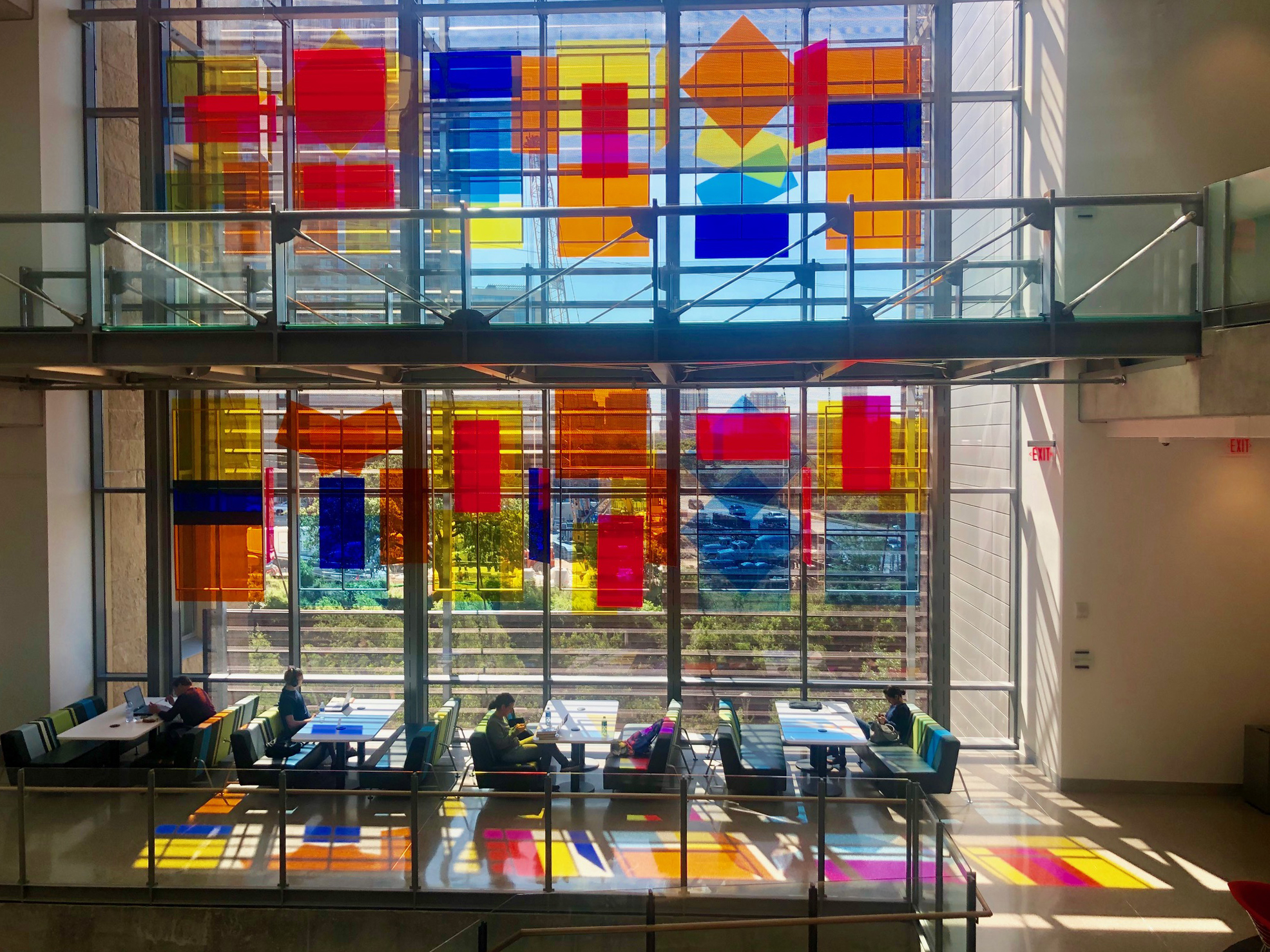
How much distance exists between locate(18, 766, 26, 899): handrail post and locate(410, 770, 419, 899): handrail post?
122 inches

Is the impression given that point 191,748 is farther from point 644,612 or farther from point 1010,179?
point 1010,179

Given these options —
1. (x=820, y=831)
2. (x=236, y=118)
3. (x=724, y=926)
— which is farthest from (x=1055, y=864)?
(x=236, y=118)

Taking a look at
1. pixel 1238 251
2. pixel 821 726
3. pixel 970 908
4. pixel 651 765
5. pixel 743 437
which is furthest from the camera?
pixel 743 437

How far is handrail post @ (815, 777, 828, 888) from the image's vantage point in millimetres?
6781

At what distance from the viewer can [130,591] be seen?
10867mm

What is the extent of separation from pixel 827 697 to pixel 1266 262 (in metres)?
6.21

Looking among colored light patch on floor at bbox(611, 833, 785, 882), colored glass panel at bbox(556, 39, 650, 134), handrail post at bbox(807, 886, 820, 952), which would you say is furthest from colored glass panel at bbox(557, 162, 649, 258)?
handrail post at bbox(807, 886, 820, 952)

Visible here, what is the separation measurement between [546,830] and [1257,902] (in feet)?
16.2

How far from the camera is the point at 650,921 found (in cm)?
621

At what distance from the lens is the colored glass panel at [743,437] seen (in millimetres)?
10289

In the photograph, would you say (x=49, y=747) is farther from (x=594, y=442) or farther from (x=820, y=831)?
(x=820, y=831)

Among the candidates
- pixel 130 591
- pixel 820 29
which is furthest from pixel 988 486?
pixel 130 591

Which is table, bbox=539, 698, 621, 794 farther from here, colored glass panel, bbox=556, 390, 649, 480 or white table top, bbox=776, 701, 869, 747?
colored glass panel, bbox=556, 390, 649, 480

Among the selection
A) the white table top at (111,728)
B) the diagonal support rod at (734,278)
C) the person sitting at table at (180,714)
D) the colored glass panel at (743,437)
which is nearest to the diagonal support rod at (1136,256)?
the diagonal support rod at (734,278)
